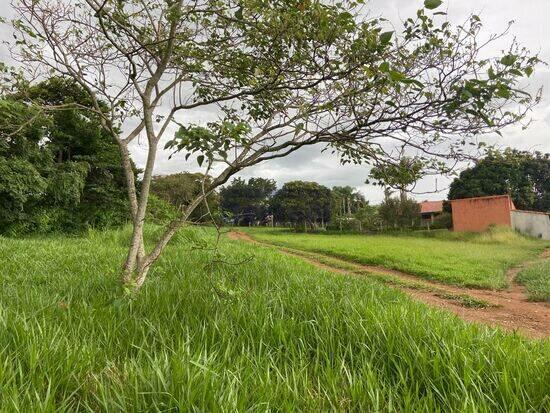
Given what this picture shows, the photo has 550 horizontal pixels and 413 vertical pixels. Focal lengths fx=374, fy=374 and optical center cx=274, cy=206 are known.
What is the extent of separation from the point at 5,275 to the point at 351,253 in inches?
443

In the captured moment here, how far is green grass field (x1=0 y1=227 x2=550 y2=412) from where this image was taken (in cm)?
179

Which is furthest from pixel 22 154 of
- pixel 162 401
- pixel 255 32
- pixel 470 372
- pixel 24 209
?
pixel 470 372

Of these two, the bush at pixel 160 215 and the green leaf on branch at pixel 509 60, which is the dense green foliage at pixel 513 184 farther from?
the green leaf on branch at pixel 509 60

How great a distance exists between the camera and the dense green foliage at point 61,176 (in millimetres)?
10948

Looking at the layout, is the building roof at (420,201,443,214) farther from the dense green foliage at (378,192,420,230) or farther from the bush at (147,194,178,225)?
the bush at (147,194,178,225)

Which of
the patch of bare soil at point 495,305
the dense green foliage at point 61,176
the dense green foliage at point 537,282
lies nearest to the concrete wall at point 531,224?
the dense green foliage at point 537,282

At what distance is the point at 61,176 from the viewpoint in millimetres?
12195

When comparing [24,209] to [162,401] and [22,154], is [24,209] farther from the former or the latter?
[162,401]

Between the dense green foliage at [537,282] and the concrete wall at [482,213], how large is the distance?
13958 mm

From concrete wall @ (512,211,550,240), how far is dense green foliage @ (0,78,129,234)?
76.6ft

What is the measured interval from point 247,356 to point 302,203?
44.2 meters

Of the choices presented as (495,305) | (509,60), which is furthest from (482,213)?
(509,60)

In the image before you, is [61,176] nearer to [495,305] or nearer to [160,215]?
[160,215]

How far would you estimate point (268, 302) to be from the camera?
3480 millimetres
